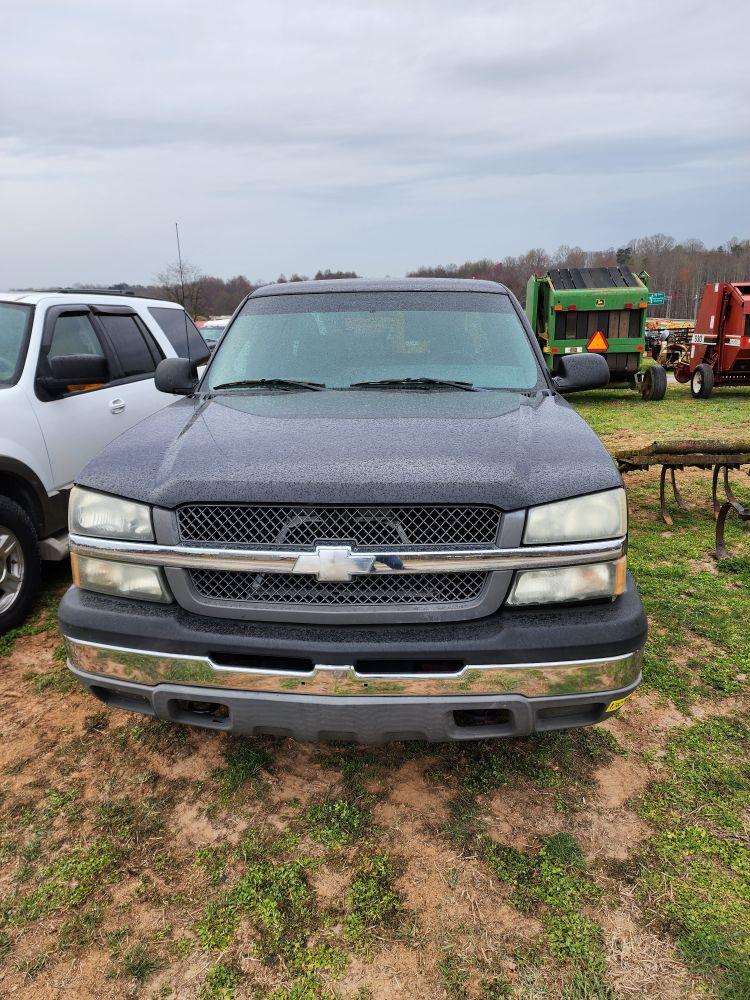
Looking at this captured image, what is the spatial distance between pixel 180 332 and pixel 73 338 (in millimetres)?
1619

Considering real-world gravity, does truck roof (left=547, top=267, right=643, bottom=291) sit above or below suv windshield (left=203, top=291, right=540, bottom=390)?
above

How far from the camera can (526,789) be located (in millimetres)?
2672

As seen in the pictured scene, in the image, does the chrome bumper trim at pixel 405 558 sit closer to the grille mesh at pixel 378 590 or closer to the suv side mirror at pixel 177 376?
the grille mesh at pixel 378 590

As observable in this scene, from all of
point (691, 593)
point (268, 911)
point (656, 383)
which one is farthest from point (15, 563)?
point (656, 383)

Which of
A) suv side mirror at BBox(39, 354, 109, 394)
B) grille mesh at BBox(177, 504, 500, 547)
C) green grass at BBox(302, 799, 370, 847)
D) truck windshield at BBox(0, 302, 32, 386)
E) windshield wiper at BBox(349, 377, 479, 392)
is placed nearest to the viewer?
grille mesh at BBox(177, 504, 500, 547)

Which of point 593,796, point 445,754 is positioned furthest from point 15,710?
point 593,796

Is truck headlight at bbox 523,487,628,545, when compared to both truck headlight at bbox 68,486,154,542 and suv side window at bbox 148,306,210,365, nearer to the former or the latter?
truck headlight at bbox 68,486,154,542

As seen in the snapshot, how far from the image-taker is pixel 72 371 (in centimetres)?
423

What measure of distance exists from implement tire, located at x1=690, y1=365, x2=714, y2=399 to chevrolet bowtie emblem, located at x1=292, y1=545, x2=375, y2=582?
14.7m

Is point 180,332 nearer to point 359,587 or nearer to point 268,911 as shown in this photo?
point 359,587

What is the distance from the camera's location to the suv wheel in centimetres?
395

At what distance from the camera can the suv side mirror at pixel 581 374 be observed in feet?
12.1

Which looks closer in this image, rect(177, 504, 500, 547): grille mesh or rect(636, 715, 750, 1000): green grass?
rect(636, 715, 750, 1000): green grass

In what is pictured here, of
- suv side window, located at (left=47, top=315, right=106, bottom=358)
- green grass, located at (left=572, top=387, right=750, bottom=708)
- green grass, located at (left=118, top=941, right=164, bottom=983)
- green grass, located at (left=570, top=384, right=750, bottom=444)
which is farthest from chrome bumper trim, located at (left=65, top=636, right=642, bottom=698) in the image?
green grass, located at (left=570, top=384, right=750, bottom=444)
